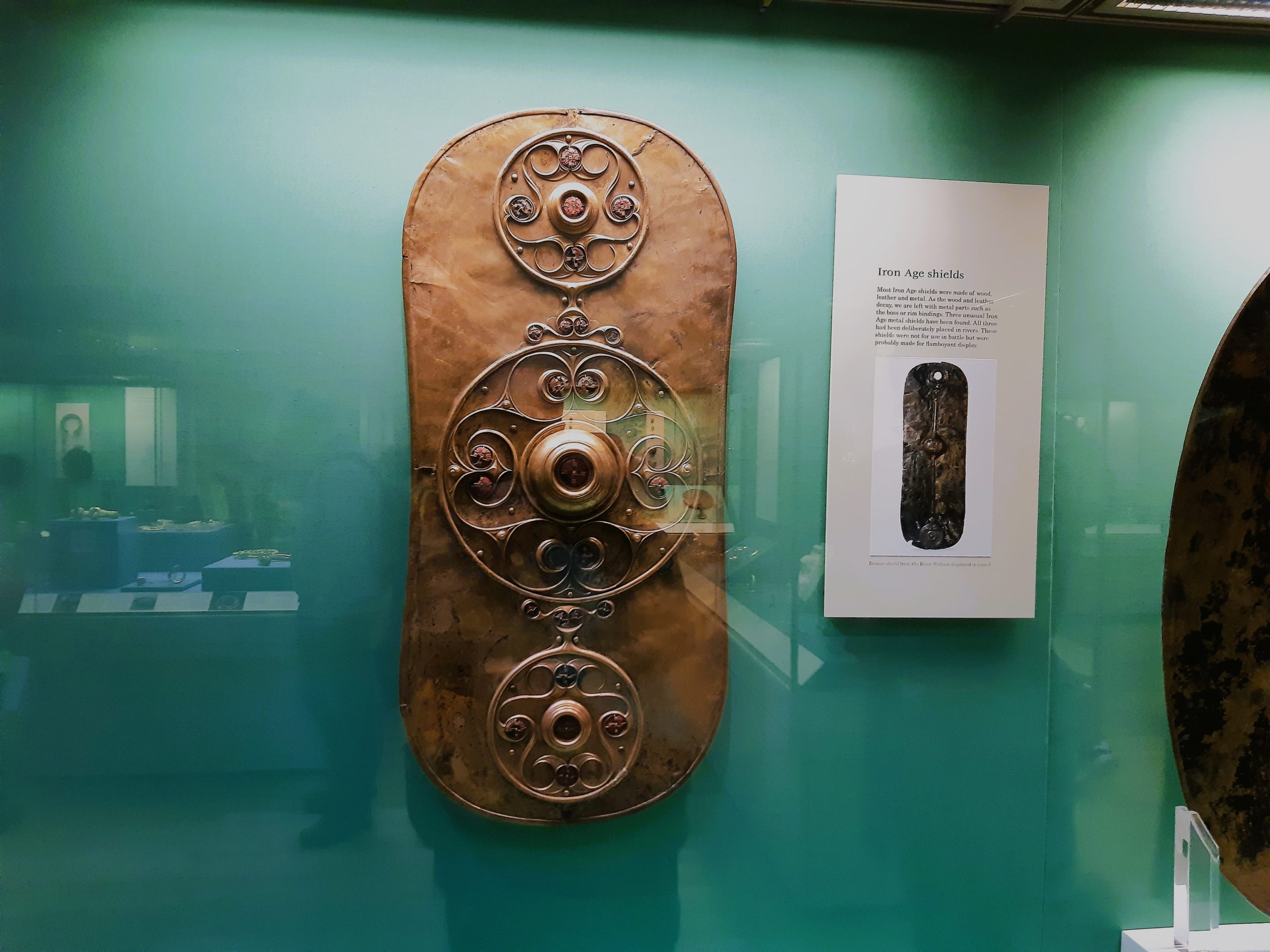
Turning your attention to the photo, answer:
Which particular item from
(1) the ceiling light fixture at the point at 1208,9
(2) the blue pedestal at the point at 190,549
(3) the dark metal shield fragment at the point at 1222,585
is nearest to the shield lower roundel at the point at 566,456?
(2) the blue pedestal at the point at 190,549

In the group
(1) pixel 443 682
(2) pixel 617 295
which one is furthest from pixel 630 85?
(1) pixel 443 682

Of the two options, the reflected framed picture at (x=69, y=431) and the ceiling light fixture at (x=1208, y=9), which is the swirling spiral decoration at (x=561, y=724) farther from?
the ceiling light fixture at (x=1208, y=9)

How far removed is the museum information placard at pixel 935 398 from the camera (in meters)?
1.64

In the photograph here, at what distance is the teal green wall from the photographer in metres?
1.56

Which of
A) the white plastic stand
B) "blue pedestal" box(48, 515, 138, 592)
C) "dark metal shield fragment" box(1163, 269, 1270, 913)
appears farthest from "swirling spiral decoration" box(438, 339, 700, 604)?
the white plastic stand

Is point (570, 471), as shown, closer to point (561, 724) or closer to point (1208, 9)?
point (561, 724)

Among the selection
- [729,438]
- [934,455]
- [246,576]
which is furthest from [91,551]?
[934,455]

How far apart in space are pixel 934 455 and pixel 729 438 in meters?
0.43

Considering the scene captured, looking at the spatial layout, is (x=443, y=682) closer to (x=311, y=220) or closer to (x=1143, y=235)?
(x=311, y=220)

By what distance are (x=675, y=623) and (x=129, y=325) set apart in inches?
48.6

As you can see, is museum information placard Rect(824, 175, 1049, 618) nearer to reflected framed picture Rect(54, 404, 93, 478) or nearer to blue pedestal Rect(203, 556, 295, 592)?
blue pedestal Rect(203, 556, 295, 592)

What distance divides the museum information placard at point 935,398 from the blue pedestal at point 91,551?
1.42m

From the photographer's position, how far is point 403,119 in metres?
1.57

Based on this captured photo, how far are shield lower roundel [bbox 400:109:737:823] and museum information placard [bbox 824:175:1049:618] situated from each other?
0.28m
